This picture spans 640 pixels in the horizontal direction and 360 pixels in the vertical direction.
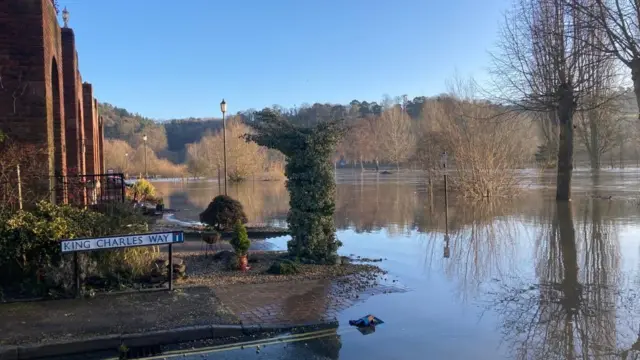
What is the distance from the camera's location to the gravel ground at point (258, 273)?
9320 mm

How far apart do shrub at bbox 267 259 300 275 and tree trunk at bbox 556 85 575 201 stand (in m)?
18.7

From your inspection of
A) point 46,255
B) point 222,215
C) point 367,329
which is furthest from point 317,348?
point 222,215

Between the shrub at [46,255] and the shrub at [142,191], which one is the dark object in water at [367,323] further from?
the shrub at [142,191]

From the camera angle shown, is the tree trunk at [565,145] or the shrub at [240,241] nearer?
the shrub at [240,241]

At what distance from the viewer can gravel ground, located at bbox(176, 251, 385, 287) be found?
30.6 ft

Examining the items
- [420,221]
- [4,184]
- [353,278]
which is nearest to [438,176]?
[420,221]

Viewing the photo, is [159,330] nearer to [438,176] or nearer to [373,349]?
[373,349]

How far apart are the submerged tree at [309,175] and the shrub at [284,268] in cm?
72

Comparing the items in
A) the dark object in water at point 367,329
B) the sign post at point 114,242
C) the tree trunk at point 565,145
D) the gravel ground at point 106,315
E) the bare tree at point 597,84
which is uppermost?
the bare tree at point 597,84

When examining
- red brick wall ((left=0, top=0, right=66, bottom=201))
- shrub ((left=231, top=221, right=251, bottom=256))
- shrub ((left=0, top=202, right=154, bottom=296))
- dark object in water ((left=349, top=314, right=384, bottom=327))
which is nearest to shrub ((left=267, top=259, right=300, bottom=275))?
shrub ((left=231, top=221, right=251, bottom=256))

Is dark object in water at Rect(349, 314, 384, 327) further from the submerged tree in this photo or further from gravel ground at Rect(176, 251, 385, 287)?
the submerged tree

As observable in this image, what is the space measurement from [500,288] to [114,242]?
6.27 m

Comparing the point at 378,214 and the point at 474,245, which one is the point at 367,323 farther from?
the point at 378,214

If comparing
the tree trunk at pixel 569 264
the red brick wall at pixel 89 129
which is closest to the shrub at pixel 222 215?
the red brick wall at pixel 89 129
